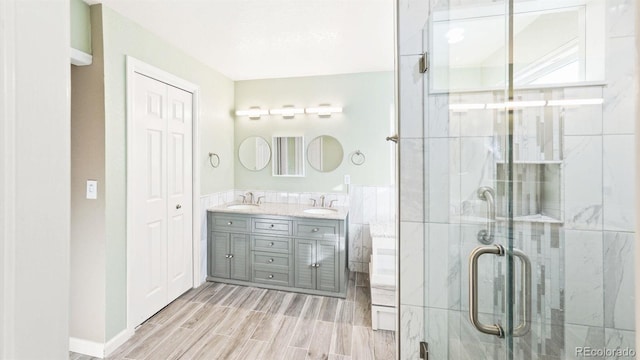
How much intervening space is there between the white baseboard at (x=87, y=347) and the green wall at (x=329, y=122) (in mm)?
2052

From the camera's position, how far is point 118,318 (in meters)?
1.99

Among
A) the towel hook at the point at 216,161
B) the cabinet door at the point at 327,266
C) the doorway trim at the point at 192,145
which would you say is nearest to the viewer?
the doorway trim at the point at 192,145

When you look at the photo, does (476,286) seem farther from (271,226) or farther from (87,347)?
(87,347)

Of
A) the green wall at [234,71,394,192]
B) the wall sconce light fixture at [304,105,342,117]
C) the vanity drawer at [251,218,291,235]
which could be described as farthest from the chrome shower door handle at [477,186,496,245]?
the wall sconce light fixture at [304,105,342,117]

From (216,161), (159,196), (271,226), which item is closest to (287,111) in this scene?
(216,161)

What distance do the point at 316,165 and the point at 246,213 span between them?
1018 millimetres

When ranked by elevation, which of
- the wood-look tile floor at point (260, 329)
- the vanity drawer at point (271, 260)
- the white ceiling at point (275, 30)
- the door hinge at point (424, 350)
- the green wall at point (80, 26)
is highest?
the white ceiling at point (275, 30)

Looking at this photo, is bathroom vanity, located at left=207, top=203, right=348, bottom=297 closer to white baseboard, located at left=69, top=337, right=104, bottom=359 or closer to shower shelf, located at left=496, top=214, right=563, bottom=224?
Answer: white baseboard, located at left=69, top=337, right=104, bottom=359

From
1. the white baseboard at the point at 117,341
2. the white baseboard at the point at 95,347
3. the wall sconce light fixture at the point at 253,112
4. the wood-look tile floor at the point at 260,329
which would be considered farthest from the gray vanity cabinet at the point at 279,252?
the wall sconce light fixture at the point at 253,112

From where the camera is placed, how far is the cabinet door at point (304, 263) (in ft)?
9.12

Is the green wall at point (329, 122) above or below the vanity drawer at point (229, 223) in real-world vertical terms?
above

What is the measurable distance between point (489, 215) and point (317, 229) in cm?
184

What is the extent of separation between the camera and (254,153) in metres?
3.54

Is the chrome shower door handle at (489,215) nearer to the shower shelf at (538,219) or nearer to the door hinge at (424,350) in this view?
the shower shelf at (538,219)
